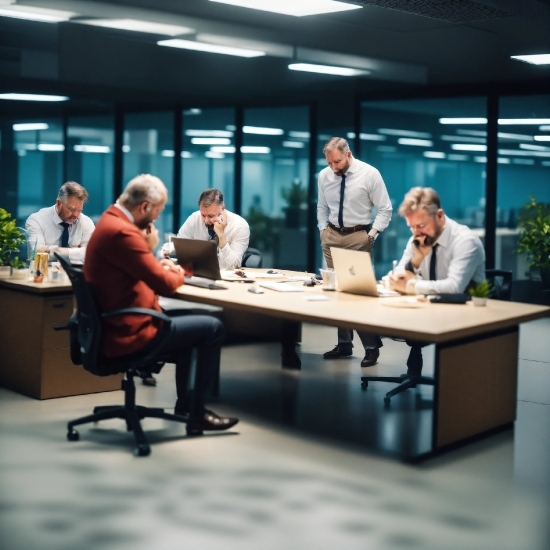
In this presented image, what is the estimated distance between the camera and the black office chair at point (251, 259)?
6996 millimetres

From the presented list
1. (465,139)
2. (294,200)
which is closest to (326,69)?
(294,200)

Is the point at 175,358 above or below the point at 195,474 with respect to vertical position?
above

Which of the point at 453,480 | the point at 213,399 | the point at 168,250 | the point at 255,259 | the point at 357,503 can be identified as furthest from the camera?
the point at 255,259

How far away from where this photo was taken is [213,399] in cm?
585

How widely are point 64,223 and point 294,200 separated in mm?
4881

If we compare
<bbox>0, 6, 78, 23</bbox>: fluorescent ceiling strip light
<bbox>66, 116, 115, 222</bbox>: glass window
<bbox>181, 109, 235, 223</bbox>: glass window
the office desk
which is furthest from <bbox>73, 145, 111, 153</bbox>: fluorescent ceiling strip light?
the office desk

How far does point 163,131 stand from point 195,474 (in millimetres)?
7924

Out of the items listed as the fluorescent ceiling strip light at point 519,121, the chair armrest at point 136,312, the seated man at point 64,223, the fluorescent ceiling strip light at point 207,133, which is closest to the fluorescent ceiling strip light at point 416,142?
the fluorescent ceiling strip light at point 519,121

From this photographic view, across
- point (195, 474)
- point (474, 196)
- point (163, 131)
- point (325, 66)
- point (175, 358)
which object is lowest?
point (195, 474)

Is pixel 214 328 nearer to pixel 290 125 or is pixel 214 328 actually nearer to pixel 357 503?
pixel 357 503

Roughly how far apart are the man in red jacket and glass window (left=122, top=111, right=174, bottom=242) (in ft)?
21.3

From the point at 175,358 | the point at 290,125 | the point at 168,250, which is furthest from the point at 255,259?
the point at 290,125

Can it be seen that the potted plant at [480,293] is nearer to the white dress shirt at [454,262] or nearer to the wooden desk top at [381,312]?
the wooden desk top at [381,312]

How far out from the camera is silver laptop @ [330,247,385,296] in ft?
16.8
